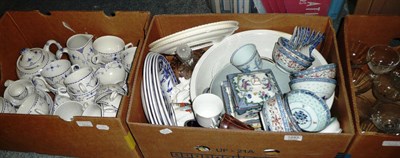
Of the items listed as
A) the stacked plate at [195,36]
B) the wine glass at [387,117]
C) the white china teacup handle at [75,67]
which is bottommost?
the wine glass at [387,117]

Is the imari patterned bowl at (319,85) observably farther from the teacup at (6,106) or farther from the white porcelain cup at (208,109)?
the teacup at (6,106)

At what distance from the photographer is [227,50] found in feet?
3.55

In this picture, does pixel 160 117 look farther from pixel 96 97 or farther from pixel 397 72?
pixel 397 72

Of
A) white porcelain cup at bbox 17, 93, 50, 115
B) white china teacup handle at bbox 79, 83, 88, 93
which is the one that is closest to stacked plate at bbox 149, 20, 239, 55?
white china teacup handle at bbox 79, 83, 88, 93

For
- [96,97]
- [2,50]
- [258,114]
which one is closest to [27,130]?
[96,97]

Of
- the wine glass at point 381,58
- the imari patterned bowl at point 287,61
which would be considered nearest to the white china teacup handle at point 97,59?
the imari patterned bowl at point 287,61

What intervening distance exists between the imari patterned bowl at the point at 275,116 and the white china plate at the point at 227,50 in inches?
7.8

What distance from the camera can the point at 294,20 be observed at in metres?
1.04

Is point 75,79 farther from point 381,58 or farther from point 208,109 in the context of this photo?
point 381,58

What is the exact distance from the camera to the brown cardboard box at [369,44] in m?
0.78

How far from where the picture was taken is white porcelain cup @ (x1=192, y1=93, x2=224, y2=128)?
89cm


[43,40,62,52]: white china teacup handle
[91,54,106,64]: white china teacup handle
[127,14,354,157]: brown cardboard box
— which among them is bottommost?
[127,14,354,157]: brown cardboard box

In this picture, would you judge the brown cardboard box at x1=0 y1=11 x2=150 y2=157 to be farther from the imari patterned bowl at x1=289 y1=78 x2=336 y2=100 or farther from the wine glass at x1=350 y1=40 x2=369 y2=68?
the wine glass at x1=350 y1=40 x2=369 y2=68

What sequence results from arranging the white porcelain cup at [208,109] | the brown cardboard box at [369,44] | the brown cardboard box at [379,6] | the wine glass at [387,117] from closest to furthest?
the brown cardboard box at [369,44], the white porcelain cup at [208,109], the wine glass at [387,117], the brown cardboard box at [379,6]
